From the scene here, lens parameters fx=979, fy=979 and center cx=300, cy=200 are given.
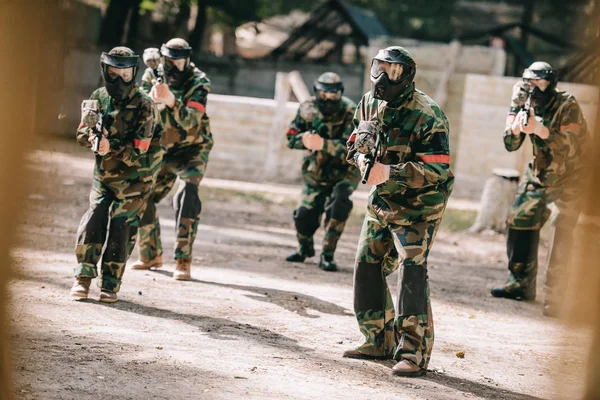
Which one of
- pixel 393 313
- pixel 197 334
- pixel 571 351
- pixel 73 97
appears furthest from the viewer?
pixel 73 97

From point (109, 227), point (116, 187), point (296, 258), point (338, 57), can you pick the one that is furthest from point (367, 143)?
point (338, 57)

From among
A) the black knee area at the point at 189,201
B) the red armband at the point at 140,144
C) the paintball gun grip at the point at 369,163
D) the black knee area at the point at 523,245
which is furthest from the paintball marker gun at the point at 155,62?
the black knee area at the point at 523,245

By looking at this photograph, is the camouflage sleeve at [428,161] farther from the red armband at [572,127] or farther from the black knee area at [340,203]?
the black knee area at [340,203]

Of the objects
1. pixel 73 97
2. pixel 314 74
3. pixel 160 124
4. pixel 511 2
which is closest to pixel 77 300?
pixel 160 124

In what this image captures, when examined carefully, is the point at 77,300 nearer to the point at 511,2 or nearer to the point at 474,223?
the point at 474,223

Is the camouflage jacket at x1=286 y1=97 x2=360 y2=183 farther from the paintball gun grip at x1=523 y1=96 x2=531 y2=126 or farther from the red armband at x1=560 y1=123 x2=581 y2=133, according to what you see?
the red armband at x1=560 y1=123 x2=581 y2=133

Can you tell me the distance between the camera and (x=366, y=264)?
5.89 metres

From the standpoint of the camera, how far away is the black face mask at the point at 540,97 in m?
8.59

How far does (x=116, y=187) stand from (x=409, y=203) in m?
2.43

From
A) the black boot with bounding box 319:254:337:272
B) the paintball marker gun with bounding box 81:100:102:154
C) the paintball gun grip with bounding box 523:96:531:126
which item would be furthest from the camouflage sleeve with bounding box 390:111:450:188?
the black boot with bounding box 319:254:337:272

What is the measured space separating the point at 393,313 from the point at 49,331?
217 cm

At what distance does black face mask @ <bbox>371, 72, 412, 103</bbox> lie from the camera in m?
5.58

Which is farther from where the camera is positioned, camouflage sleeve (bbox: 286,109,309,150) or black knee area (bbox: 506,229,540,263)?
Result: camouflage sleeve (bbox: 286,109,309,150)

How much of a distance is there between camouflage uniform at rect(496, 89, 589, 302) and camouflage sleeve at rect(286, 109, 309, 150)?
1.95m
